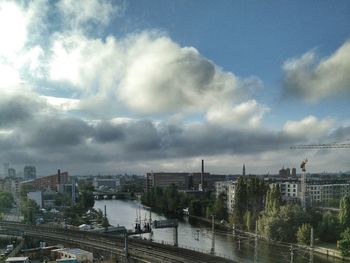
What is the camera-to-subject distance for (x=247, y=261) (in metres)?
22.3

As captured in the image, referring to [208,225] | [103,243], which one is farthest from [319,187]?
[103,243]

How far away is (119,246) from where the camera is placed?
78.2 feet

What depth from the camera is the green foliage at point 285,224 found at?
1067 inches

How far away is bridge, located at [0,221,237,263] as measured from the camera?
1984cm

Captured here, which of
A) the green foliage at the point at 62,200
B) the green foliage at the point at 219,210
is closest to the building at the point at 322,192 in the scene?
the green foliage at the point at 219,210

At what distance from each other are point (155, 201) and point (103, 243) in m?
29.5

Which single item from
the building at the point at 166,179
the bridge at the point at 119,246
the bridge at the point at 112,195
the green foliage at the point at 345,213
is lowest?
the bridge at the point at 112,195

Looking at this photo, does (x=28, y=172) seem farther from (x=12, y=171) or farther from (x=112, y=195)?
(x=112, y=195)

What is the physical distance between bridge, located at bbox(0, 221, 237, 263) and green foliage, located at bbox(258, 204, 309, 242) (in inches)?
320

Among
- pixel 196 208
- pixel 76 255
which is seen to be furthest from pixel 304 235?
pixel 196 208

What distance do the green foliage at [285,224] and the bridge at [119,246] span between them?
813 centimetres

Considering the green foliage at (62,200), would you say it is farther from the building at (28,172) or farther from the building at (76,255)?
the building at (28,172)

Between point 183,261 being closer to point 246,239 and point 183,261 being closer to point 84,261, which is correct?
point 84,261

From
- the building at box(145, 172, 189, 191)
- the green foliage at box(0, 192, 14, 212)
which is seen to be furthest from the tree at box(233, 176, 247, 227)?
the building at box(145, 172, 189, 191)
